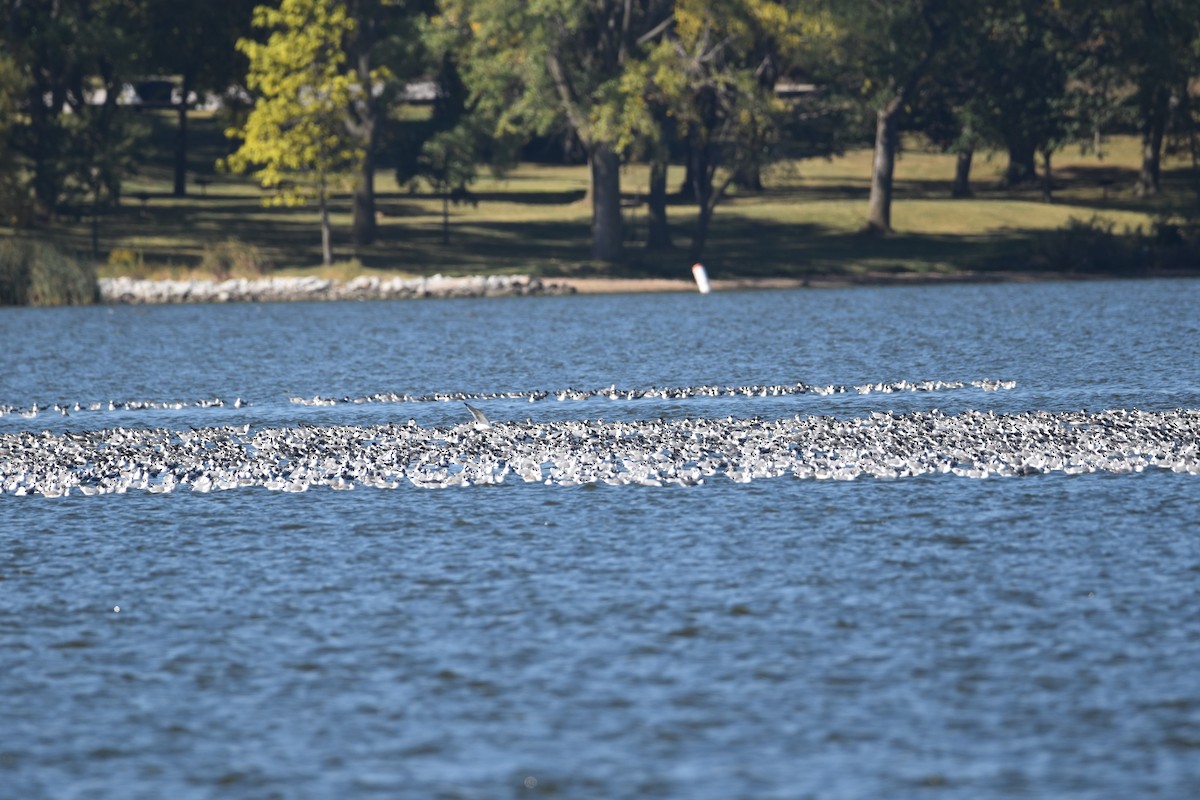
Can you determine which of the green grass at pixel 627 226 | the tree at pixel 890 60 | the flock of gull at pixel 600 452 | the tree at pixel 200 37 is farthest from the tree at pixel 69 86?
the flock of gull at pixel 600 452

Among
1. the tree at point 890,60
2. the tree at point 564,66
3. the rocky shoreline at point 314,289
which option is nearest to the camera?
the rocky shoreline at point 314,289

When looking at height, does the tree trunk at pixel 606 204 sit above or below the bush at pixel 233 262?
above

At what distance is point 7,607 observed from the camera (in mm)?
15773

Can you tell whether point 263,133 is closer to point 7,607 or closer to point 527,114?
point 527,114

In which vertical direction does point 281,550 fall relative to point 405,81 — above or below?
below

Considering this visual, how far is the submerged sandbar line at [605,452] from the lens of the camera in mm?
22594

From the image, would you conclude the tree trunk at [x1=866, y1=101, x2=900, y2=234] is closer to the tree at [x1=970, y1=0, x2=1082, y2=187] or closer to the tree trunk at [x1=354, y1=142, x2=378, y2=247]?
the tree at [x1=970, y1=0, x2=1082, y2=187]

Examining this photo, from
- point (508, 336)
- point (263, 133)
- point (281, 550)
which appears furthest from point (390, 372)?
point (263, 133)

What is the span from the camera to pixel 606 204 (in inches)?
2938

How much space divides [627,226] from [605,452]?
64.3 metres

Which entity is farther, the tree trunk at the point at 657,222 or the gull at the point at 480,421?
the tree trunk at the point at 657,222

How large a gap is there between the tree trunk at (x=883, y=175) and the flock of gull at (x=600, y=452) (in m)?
56.8

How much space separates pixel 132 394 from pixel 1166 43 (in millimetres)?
60401

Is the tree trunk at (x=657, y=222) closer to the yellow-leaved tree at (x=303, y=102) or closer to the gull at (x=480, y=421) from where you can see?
the yellow-leaved tree at (x=303, y=102)
